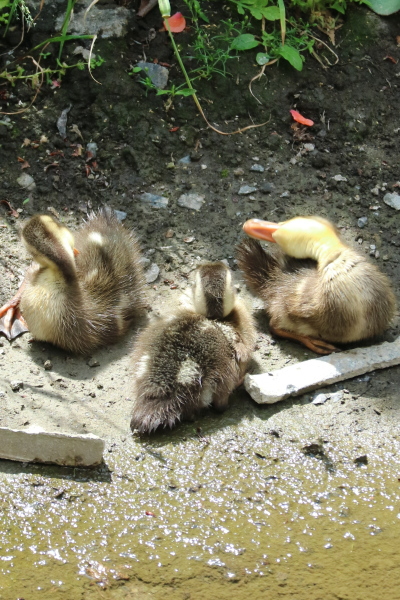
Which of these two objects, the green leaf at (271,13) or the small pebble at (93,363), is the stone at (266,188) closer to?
the green leaf at (271,13)

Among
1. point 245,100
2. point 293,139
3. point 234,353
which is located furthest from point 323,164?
point 234,353

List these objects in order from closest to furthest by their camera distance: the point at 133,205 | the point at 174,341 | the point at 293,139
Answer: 1. the point at 174,341
2. the point at 133,205
3. the point at 293,139

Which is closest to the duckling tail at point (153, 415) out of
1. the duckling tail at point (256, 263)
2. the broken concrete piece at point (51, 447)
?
the broken concrete piece at point (51, 447)

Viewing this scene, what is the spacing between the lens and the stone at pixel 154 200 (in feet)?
18.6

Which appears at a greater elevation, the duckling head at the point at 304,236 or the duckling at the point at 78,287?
the duckling at the point at 78,287

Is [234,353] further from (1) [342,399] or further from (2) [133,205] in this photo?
(2) [133,205]

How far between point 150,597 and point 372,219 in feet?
11.0

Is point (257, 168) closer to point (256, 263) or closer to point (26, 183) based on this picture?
point (256, 263)

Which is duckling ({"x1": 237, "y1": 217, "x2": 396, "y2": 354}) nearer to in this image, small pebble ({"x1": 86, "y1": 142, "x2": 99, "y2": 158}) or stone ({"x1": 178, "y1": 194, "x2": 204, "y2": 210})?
stone ({"x1": 178, "y1": 194, "x2": 204, "y2": 210})

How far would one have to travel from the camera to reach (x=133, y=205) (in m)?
5.68

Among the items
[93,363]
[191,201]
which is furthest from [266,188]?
[93,363]

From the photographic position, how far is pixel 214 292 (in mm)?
4473

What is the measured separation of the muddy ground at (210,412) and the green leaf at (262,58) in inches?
2.8

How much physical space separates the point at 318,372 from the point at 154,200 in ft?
6.37
